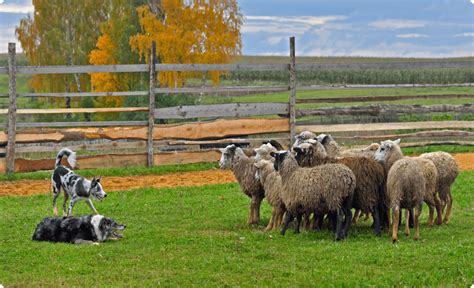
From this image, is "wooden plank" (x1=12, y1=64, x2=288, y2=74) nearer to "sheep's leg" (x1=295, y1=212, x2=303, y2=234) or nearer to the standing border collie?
the standing border collie

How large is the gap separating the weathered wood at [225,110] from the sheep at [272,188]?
7.73 meters

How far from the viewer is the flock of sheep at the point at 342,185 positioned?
10.7 meters

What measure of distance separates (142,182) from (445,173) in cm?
751

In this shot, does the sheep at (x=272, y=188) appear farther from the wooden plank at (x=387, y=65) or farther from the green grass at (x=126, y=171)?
the wooden plank at (x=387, y=65)

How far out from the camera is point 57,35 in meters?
45.7

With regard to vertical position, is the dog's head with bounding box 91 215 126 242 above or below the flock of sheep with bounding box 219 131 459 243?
below

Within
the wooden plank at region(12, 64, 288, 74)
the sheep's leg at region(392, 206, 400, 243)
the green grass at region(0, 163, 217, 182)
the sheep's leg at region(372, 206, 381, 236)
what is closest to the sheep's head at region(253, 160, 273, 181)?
the sheep's leg at region(372, 206, 381, 236)

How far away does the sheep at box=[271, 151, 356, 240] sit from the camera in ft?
35.1

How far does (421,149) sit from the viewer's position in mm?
21484

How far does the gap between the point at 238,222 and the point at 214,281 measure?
3.95 m

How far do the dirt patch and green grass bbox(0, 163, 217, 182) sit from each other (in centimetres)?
26

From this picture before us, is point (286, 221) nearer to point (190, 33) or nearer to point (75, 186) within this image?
point (75, 186)

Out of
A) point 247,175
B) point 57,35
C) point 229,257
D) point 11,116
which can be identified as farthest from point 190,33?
point 229,257

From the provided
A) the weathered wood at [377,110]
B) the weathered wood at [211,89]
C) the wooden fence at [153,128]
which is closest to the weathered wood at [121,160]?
the wooden fence at [153,128]
